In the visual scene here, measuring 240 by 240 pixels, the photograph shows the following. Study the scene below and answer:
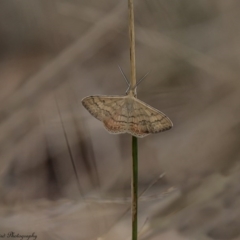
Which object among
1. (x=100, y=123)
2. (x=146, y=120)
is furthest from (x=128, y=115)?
(x=100, y=123)

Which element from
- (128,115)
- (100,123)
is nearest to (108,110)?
(128,115)

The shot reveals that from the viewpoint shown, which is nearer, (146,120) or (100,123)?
(146,120)

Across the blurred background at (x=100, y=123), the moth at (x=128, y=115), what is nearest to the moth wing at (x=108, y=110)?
the moth at (x=128, y=115)

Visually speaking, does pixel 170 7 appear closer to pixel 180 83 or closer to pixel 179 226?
pixel 180 83

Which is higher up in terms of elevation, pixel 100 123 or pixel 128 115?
pixel 100 123

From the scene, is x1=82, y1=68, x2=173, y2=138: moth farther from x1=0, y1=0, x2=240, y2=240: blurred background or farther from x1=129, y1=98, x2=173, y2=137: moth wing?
x1=0, y1=0, x2=240, y2=240: blurred background

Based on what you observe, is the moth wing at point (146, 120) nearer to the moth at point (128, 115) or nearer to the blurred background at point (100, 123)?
the moth at point (128, 115)

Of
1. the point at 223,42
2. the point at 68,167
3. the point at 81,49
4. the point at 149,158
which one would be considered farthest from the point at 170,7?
the point at 68,167

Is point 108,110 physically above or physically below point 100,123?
below

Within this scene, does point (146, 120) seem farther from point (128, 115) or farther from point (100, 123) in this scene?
point (100, 123)
